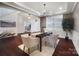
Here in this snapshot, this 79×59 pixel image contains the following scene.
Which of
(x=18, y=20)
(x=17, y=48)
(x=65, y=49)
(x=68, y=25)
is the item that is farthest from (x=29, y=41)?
(x=68, y=25)

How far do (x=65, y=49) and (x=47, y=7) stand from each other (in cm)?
108

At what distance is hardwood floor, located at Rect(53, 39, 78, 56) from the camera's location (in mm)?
2008

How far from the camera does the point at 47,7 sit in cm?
206

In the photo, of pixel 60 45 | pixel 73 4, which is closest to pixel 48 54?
pixel 60 45

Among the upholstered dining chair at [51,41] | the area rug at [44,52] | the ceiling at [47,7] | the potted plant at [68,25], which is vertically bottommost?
the area rug at [44,52]

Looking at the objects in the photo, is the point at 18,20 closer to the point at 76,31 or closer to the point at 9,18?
the point at 9,18

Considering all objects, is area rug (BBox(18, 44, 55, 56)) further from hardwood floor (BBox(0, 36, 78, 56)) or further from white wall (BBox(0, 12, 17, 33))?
white wall (BBox(0, 12, 17, 33))

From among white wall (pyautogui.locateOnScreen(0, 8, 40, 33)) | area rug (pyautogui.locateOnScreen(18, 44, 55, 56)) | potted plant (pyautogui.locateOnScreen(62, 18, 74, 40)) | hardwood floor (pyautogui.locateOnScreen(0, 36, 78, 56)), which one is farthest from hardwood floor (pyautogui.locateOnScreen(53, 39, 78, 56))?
white wall (pyautogui.locateOnScreen(0, 8, 40, 33))

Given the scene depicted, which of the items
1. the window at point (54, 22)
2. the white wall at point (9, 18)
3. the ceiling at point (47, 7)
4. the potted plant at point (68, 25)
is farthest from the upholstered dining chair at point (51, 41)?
the white wall at point (9, 18)

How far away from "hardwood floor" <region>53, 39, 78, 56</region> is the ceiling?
0.72m

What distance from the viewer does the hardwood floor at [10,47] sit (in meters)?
2.00

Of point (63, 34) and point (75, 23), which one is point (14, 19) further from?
point (75, 23)

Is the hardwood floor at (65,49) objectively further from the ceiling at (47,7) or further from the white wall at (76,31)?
the ceiling at (47,7)

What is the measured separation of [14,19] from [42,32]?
0.74 metres
